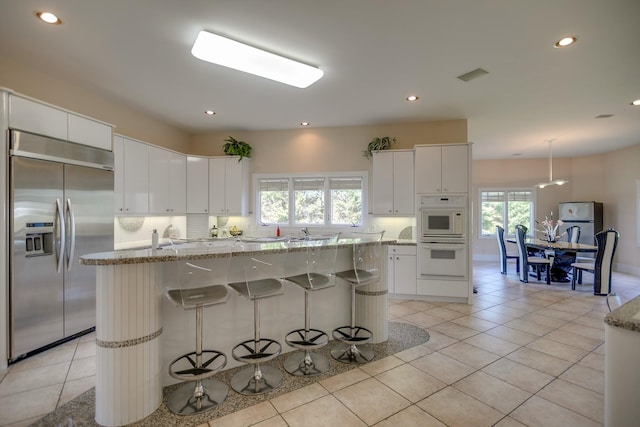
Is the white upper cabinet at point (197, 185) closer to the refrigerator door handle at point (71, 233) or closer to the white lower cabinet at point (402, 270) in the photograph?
the refrigerator door handle at point (71, 233)

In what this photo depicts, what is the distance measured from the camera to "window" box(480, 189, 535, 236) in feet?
27.9

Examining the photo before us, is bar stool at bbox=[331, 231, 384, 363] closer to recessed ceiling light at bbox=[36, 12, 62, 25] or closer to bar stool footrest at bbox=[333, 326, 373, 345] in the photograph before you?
bar stool footrest at bbox=[333, 326, 373, 345]

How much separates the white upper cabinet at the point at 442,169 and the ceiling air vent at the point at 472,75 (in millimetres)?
1345

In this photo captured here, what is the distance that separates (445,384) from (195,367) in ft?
6.62

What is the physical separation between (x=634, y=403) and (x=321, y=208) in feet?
15.2

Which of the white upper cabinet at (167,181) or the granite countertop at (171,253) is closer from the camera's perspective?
the granite countertop at (171,253)

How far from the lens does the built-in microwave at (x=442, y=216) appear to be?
182 inches

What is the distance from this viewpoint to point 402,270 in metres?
4.85

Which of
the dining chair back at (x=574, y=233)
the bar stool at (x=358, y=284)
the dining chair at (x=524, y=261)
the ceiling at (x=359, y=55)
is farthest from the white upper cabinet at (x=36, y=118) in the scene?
the dining chair back at (x=574, y=233)

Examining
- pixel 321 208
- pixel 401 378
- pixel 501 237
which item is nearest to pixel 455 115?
pixel 321 208

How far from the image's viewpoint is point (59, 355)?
2918 millimetres

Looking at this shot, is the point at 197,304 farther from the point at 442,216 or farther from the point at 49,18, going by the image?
the point at 442,216

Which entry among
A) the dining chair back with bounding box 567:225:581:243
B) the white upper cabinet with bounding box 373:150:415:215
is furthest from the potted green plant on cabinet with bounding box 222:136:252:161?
the dining chair back with bounding box 567:225:581:243

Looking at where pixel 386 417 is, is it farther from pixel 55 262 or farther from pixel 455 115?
pixel 455 115
